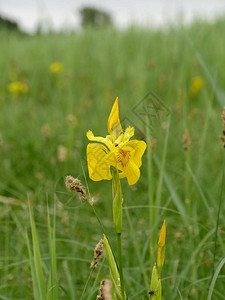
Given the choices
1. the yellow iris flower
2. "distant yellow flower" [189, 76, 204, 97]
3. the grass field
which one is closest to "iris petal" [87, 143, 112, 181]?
the yellow iris flower

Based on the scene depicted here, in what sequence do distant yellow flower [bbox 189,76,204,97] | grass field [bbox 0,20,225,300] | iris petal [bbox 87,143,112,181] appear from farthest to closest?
1. distant yellow flower [bbox 189,76,204,97]
2. grass field [bbox 0,20,225,300]
3. iris petal [bbox 87,143,112,181]

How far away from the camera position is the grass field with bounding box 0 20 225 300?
1229mm

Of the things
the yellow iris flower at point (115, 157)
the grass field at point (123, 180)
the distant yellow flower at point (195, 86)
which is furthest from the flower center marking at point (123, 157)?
the distant yellow flower at point (195, 86)

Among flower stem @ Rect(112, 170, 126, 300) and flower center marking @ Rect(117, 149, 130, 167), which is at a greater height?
flower center marking @ Rect(117, 149, 130, 167)

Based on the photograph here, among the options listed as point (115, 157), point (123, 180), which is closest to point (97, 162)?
point (115, 157)

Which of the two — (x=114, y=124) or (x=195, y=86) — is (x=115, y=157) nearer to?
(x=114, y=124)

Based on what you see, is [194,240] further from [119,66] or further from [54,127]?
[119,66]

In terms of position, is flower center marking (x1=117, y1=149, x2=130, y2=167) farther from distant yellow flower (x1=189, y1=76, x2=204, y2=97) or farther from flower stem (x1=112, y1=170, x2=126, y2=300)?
distant yellow flower (x1=189, y1=76, x2=204, y2=97)

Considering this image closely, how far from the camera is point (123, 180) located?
67.5 inches

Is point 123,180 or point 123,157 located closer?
point 123,157

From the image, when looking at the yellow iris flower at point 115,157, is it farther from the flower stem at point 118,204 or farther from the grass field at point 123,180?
the grass field at point 123,180

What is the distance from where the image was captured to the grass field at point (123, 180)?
1.23 metres

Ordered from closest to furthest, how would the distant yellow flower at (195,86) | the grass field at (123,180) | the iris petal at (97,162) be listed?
the iris petal at (97,162)
the grass field at (123,180)
the distant yellow flower at (195,86)

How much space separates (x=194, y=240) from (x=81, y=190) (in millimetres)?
838
